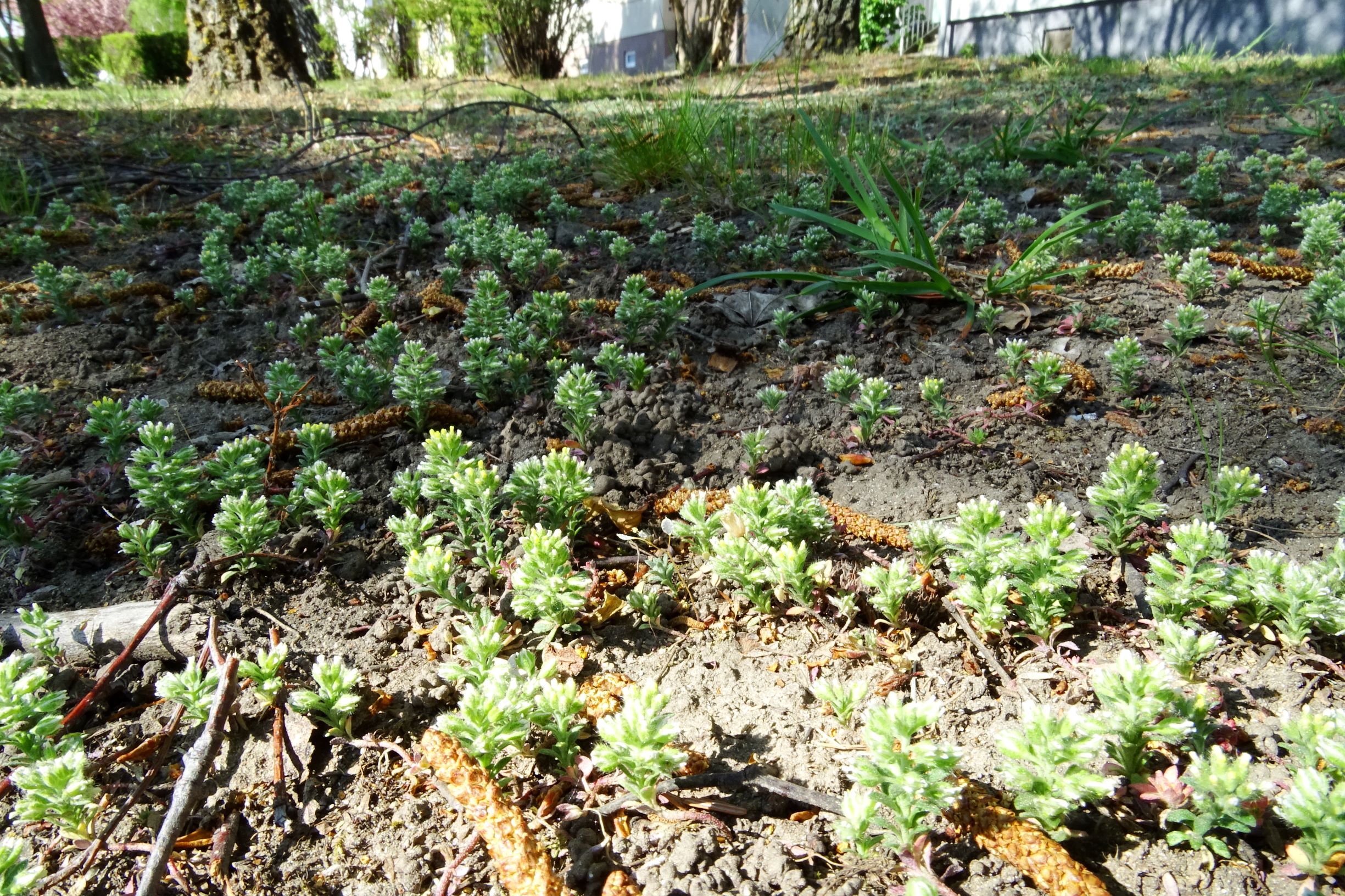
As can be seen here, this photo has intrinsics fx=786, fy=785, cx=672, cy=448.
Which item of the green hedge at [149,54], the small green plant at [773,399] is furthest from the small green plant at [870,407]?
the green hedge at [149,54]

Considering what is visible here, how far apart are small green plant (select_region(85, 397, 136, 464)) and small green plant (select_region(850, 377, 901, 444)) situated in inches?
99.3

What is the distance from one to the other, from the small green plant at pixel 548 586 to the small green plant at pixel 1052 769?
1.03 m

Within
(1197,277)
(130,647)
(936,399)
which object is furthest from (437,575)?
(1197,277)

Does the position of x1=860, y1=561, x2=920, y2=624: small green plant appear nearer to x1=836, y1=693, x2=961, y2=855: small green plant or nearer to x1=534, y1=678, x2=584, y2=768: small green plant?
x1=836, y1=693, x2=961, y2=855: small green plant

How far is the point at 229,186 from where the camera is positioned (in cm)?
524

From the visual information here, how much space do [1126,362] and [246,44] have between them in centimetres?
1162

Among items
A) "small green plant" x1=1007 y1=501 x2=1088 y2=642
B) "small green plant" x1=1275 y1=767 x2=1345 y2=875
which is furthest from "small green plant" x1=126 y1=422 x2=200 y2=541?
"small green plant" x1=1275 y1=767 x2=1345 y2=875

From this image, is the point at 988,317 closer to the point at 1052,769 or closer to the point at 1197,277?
the point at 1197,277

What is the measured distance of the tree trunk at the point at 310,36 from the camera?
39.8 feet

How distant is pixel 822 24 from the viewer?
14242 millimetres

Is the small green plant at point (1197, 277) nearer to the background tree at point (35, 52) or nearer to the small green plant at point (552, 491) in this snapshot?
the small green plant at point (552, 491)

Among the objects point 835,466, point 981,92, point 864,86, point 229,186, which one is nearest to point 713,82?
point 864,86

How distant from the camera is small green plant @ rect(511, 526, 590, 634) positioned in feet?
6.55

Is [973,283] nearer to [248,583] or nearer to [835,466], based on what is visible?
[835,466]
